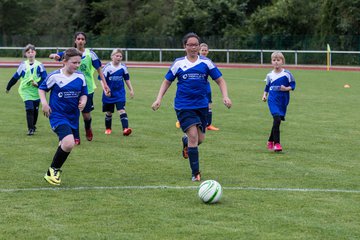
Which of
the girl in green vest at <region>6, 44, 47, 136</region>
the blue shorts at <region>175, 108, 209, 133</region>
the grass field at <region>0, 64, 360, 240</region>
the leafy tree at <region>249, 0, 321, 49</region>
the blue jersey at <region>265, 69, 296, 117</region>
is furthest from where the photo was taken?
the leafy tree at <region>249, 0, 321, 49</region>

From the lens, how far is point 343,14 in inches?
1832

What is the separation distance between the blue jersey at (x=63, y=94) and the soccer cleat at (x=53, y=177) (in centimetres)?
63

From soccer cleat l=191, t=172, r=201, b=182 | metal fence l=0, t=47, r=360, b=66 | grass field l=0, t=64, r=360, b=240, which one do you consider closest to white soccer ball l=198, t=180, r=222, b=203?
grass field l=0, t=64, r=360, b=240

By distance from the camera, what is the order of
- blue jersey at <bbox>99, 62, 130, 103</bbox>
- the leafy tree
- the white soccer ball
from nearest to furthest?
the white soccer ball
blue jersey at <bbox>99, 62, 130, 103</bbox>
the leafy tree

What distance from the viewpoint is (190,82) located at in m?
9.42

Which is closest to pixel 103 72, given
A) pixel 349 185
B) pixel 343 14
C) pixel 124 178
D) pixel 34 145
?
pixel 34 145

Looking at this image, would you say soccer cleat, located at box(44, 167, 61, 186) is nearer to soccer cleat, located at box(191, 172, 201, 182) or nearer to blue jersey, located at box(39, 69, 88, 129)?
blue jersey, located at box(39, 69, 88, 129)

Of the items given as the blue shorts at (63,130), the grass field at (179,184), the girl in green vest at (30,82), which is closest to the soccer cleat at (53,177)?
the grass field at (179,184)

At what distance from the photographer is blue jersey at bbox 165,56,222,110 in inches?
370

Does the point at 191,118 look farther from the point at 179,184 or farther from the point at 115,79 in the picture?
the point at 115,79

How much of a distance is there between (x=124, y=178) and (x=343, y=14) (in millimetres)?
39237

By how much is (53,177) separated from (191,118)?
1827 millimetres

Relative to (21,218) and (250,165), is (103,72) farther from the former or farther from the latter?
(21,218)

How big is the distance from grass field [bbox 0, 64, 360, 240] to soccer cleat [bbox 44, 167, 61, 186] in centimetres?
7
